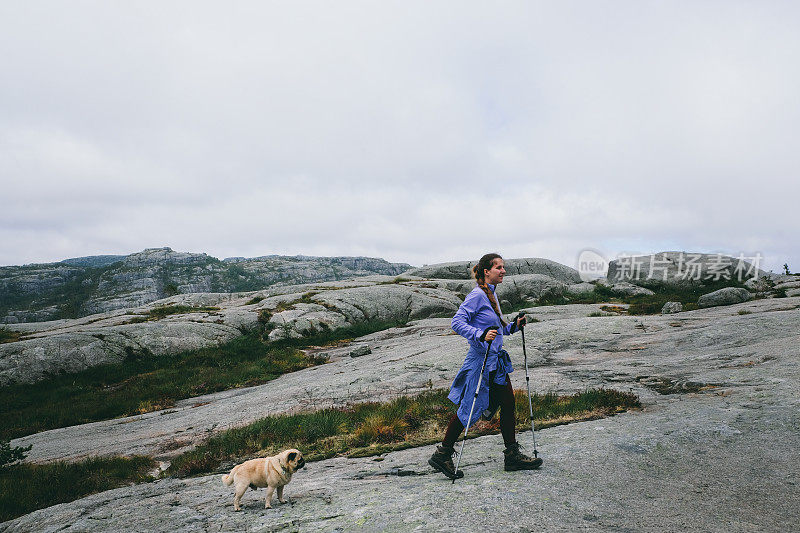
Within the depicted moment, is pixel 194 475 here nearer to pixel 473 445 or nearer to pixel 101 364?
pixel 473 445

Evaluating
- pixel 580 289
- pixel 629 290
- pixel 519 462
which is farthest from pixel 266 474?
pixel 580 289

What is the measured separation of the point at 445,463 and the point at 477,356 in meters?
1.68

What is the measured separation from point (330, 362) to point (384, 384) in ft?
27.5

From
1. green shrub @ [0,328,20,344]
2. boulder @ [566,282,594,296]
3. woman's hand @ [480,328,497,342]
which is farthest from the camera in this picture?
boulder @ [566,282,594,296]

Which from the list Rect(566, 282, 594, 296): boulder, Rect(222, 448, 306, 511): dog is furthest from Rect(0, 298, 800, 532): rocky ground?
Rect(566, 282, 594, 296): boulder

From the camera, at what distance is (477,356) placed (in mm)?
6074

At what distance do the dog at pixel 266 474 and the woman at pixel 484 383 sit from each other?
2093 millimetres

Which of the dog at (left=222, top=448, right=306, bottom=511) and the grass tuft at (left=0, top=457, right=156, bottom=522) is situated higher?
the dog at (left=222, top=448, right=306, bottom=511)

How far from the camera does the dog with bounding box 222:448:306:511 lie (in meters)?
5.57

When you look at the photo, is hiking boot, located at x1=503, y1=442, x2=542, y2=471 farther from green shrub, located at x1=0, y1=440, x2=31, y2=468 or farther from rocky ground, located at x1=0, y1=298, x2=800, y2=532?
green shrub, located at x1=0, y1=440, x2=31, y2=468

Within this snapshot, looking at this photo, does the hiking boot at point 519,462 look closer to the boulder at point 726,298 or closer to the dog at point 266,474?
the dog at point 266,474

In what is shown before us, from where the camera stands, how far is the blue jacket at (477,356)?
5.93 m

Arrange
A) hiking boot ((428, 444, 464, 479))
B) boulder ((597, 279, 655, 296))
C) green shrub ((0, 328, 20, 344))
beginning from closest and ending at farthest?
1. hiking boot ((428, 444, 464, 479))
2. green shrub ((0, 328, 20, 344))
3. boulder ((597, 279, 655, 296))

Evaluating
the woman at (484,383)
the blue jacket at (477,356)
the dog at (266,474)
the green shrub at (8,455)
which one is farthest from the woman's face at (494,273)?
the green shrub at (8,455)
